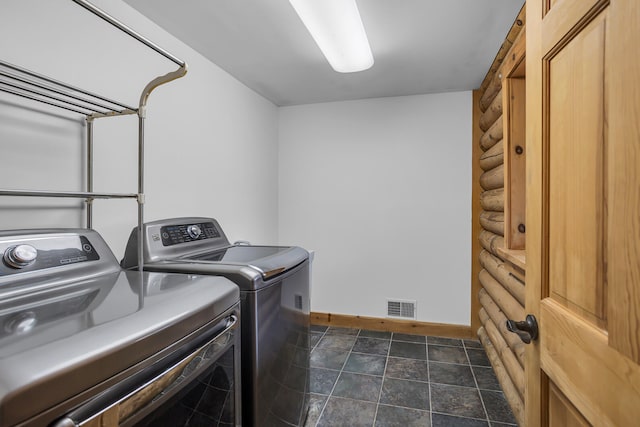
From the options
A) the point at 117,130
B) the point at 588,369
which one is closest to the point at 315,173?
the point at 117,130

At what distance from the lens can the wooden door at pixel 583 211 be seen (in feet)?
1.80

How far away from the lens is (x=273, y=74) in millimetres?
2637

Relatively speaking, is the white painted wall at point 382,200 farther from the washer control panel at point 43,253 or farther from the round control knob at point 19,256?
the round control knob at point 19,256

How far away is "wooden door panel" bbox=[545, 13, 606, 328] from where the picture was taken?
2.13 feet

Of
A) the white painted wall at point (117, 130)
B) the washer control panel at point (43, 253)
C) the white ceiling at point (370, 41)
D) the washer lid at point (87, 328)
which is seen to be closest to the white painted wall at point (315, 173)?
the white painted wall at point (117, 130)

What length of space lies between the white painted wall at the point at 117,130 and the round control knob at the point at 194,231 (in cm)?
19

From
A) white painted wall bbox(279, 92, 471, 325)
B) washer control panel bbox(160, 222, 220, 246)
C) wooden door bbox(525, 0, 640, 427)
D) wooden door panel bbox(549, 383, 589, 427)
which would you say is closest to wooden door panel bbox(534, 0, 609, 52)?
wooden door bbox(525, 0, 640, 427)

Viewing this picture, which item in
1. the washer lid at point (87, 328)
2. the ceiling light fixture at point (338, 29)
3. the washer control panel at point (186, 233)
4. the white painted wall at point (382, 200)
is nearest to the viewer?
the washer lid at point (87, 328)

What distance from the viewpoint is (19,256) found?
0.98 meters

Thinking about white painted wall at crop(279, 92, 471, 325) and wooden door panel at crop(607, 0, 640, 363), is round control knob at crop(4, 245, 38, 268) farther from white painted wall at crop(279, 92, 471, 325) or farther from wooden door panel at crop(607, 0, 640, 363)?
white painted wall at crop(279, 92, 471, 325)

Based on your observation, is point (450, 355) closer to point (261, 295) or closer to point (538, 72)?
point (261, 295)

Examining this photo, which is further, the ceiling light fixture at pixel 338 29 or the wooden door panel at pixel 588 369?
the ceiling light fixture at pixel 338 29

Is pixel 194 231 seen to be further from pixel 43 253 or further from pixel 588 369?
pixel 588 369

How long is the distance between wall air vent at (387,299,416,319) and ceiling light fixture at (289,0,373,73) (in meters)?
2.13
